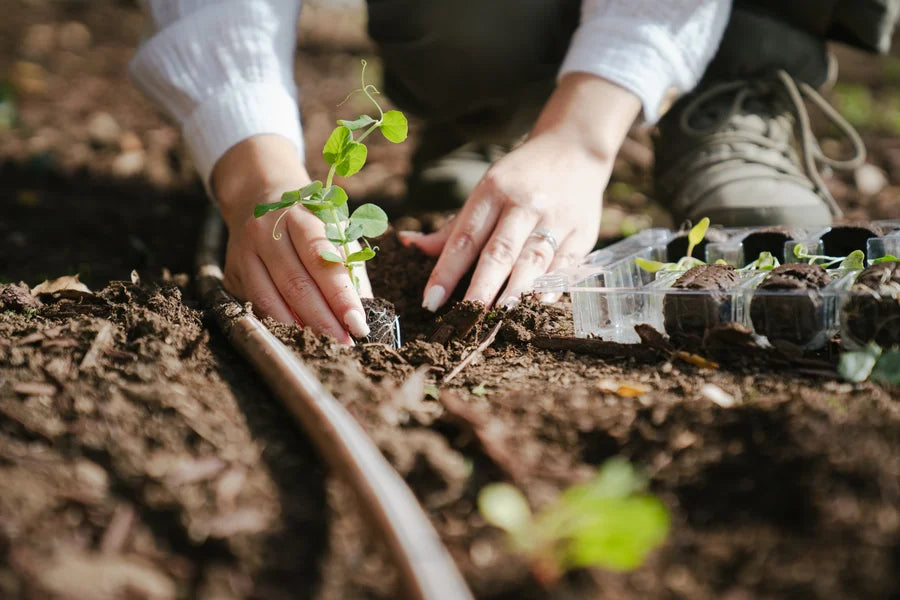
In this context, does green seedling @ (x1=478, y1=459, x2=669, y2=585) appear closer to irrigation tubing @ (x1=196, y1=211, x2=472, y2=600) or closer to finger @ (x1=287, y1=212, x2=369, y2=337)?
irrigation tubing @ (x1=196, y1=211, x2=472, y2=600)

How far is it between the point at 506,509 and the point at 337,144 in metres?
0.89

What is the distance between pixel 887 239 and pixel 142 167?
9.13 ft

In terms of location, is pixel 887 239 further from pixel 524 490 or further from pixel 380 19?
pixel 380 19

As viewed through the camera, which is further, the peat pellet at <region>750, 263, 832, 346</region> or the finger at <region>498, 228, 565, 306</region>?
the finger at <region>498, 228, 565, 306</region>

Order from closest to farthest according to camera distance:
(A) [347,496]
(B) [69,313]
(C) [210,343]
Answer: (A) [347,496] → (C) [210,343] → (B) [69,313]

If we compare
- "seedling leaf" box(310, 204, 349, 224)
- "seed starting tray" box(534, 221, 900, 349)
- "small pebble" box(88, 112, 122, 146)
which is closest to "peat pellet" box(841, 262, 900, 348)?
"seed starting tray" box(534, 221, 900, 349)

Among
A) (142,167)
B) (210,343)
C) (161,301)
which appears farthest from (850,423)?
(142,167)

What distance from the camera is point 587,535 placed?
783 millimetres

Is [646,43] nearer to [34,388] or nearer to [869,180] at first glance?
[869,180]

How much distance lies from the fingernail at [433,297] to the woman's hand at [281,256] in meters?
0.14

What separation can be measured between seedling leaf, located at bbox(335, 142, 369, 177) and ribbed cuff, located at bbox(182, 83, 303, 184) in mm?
497

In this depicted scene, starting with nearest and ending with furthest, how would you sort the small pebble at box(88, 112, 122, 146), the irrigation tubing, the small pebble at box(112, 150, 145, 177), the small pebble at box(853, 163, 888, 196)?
the irrigation tubing, the small pebble at box(853, 163, 888, 196), the small pebble at box(112, 150, 145, 177), the small pebble at box(88, 112, 122, 146)

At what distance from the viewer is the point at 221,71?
78.6 inches

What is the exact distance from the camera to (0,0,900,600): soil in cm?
81
